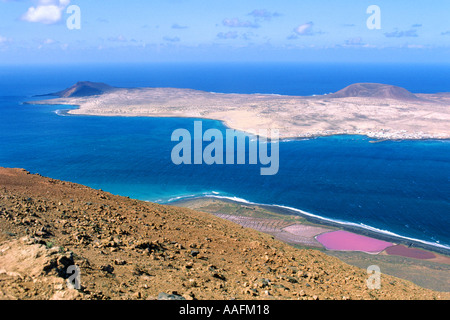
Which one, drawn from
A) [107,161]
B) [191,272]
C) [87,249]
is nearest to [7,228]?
[87,249]

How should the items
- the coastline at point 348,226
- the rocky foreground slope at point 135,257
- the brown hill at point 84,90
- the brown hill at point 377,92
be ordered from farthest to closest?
the brown hill at point 84,90
the brown hill at point 377,92
the coastline at point 348,226
the rocky foreground slope at point 135,257
